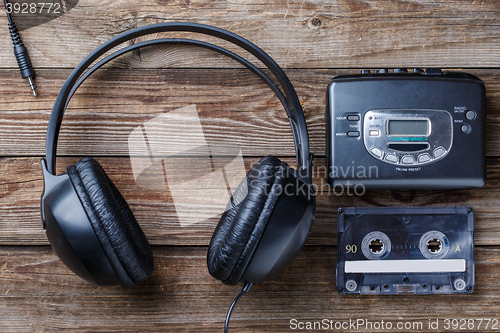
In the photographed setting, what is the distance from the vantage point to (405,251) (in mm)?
769

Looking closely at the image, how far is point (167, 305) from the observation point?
0.77 m

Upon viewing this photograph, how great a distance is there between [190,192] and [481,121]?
0.65 metres

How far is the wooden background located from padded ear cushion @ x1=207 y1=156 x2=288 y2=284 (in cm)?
18

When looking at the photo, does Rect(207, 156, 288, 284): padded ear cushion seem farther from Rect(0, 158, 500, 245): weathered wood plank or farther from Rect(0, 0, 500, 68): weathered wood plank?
Rect(0, 0, 500, 68): weathered wood plank

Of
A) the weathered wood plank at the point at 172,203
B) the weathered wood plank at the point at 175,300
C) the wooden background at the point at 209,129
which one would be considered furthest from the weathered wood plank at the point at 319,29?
the weathered wood plank at the point at 175,300

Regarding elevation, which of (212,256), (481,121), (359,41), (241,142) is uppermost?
(359,41)

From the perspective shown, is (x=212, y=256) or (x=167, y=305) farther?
(x=167, y=305)

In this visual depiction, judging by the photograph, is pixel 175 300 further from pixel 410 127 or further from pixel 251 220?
pixel 410 127

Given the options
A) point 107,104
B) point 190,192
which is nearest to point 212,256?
point 190,192

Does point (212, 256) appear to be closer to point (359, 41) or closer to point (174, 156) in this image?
point (174, 156)

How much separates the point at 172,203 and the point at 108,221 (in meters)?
0.20

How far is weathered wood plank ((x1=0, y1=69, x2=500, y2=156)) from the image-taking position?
0.78 metres

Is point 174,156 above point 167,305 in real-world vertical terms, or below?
above

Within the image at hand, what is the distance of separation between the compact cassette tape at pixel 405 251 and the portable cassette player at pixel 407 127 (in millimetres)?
102
